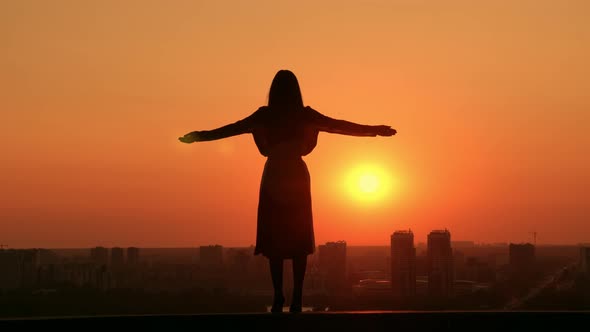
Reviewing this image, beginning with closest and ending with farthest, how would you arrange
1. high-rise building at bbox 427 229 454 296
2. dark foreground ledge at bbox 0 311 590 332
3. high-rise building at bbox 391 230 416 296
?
dark foreground ledge at bbox 0 311 590 332 < high-rise building at bbox 391 230 416 296 < high-rise building at bbox 427 229 454 296

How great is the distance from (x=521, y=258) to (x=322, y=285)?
59.3m

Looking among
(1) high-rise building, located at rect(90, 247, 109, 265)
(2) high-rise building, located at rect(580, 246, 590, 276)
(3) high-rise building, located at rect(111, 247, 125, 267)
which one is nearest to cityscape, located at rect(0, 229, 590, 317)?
(2) high-rise building, located at rect(580, 246, 590, 276)

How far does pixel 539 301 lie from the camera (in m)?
77.8

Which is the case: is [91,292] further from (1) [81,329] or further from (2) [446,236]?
(1) [81,329]

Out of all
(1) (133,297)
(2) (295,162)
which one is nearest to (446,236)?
(1) (133,297)

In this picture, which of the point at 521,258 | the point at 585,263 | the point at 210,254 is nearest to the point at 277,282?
the point at 585,263

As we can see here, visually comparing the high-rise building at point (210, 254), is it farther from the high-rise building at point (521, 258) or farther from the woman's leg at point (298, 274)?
the woman's leg at point (298, 274)

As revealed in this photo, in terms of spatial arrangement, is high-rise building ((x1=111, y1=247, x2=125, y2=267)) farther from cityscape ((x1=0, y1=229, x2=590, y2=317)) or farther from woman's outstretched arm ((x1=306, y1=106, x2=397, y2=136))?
woman's outstretched arm ((x1=306, y1=106, x2=397, y2=136))

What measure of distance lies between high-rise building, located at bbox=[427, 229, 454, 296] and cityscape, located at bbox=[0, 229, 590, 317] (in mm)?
112

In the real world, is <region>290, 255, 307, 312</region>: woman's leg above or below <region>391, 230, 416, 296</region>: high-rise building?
below

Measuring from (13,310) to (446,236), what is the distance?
46279mm

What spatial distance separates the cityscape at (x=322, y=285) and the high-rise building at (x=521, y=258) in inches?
6.2

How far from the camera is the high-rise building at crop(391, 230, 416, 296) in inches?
3396

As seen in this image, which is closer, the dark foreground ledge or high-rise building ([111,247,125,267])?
the dark foreground ledge
